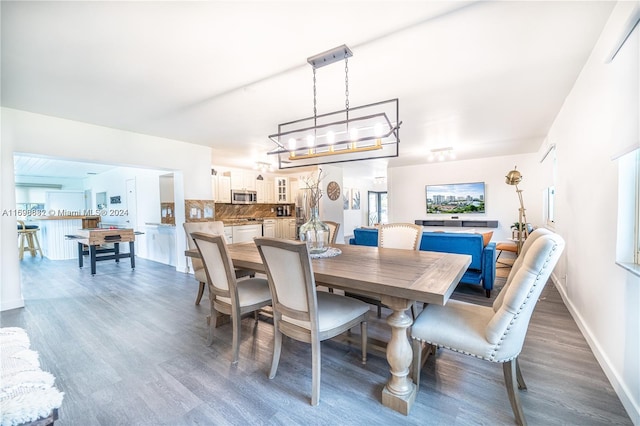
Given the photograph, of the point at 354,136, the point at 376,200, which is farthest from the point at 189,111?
the point at 376,200

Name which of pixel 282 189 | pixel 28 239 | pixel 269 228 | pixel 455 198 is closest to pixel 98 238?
pixel 269 228

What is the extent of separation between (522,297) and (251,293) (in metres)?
1.82

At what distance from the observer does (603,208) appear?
6.28 feet

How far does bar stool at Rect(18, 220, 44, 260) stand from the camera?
6406mm

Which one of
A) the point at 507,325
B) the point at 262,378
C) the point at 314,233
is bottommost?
the point at 262,378

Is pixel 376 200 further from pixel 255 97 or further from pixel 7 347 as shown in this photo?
pixel 7 347

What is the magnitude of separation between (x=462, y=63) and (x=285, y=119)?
2.10 metres

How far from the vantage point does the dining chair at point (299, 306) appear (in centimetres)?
150

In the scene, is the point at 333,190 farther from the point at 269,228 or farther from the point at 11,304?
the point at 11,304

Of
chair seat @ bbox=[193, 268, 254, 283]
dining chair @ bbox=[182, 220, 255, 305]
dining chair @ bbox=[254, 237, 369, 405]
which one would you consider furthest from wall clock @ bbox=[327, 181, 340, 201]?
dining chair @ bbox=[254, 237, 369, 405]

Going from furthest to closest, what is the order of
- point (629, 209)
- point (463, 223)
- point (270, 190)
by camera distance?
1. point (270, 190)
2. point (463, 223)
3. point (629, 209)

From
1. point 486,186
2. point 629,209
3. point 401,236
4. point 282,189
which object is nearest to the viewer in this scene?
point 629,209

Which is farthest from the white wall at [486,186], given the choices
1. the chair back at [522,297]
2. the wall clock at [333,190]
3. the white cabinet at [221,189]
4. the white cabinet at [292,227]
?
the chair back at [522,297]

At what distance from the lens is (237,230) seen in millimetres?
6262
